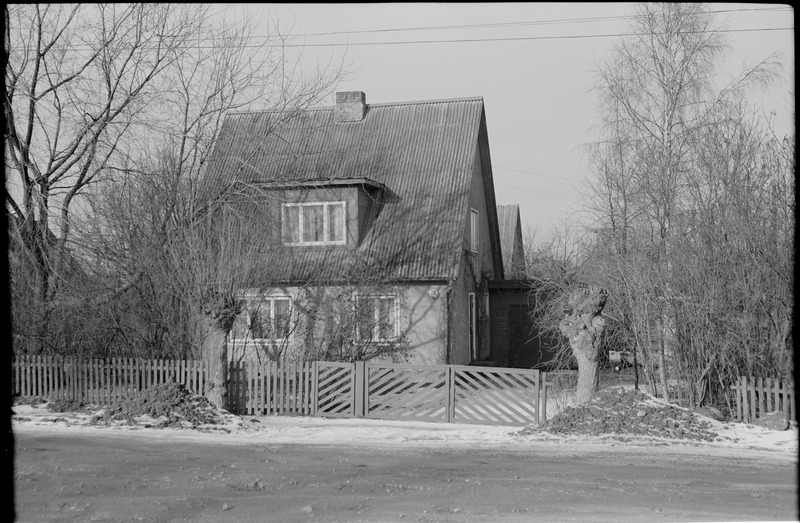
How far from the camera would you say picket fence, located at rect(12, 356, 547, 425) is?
16.0 m

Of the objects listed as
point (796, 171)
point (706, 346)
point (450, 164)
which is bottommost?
point (706, 346)

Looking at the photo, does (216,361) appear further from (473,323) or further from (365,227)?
(473,323)

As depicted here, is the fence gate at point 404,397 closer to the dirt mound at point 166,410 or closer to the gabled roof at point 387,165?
the dirt mound at point 166,410

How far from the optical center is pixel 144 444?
513 inches

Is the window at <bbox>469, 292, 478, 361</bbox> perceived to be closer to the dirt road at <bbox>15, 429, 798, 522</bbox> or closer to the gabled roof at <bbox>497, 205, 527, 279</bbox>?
the dirt road at <bbox>15, 429, 798, 522</bbox>

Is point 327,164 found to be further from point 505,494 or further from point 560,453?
point 505,494

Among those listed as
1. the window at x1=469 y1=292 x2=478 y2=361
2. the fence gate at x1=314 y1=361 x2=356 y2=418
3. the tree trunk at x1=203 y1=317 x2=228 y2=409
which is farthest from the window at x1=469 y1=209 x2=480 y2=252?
the tree trunk at x1=203 y1=317 x2=228 y2=409

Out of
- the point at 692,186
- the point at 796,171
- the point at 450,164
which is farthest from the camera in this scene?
the point at 450,164

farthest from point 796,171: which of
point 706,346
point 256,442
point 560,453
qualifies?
point 256,442

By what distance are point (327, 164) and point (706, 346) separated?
1296cm

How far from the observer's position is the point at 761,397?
→ 594 inches

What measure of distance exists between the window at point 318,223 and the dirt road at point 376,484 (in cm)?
1050

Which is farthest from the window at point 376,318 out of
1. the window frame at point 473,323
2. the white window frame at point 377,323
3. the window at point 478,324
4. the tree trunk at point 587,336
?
the tree trunk at point 587,336

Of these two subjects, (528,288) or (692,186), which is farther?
(528,288)
